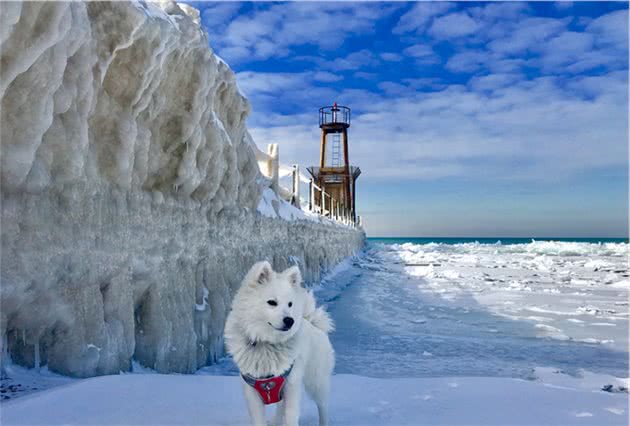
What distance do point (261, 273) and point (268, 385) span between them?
0.77m

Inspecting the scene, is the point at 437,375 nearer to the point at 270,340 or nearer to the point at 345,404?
the point at 345,404

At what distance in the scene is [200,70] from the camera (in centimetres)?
659

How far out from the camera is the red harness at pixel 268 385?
10.1ft

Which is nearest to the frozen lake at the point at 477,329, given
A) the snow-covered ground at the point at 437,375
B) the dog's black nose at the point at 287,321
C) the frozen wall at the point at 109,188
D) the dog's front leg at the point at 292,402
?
the snow-covered ground at the point at 437,375

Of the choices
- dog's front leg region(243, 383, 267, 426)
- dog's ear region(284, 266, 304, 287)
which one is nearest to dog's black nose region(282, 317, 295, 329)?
dog's ear region(284, 266, 304, 287)

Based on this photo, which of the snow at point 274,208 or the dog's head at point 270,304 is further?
the snow at point 274,208

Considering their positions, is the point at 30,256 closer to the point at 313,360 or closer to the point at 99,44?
the point at 99,44

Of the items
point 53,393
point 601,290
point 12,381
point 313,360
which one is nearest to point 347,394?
point 313,360

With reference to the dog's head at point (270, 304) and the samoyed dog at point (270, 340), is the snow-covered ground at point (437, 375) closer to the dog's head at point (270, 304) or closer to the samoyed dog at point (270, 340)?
the samoyed dog at point (270, 340)

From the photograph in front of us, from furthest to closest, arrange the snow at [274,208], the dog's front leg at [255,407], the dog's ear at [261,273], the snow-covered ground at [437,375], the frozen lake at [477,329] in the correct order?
the snow at [274,208]
the frozen lake at [477,329]
the snow-covered ground at [437,375]
the dog's ear at [261,273]
the dog's front leg at [255,407]

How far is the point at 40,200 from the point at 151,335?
2343 mm

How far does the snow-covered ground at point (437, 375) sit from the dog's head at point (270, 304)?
32.1 inches

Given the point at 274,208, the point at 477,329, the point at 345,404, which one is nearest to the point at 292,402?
the point at 345,404

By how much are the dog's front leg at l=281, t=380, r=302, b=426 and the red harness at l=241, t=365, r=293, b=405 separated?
58 mm
